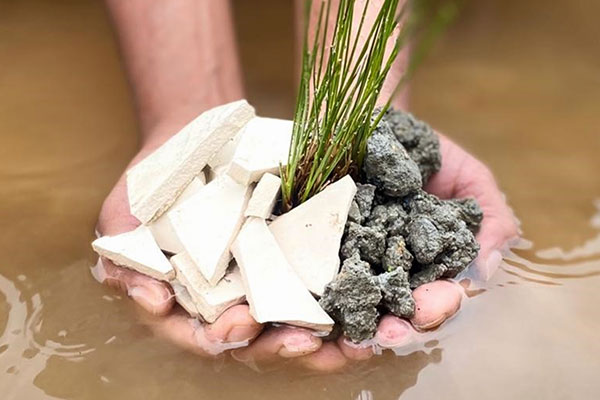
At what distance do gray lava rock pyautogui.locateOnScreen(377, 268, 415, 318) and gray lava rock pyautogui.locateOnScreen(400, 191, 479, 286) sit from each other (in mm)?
38

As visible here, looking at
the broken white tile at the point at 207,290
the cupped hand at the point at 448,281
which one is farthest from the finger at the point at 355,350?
the broken white tile at the point at 207,290

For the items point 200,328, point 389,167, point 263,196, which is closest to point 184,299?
point 200,328

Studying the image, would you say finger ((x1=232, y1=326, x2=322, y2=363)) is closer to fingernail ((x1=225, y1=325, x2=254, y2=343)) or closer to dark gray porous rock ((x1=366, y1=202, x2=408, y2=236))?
fingernail ((x1=225, y1=325, x2=254, y2=343))

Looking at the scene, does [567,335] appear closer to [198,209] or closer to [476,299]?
[476,299]

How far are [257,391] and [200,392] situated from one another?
0.05 meters

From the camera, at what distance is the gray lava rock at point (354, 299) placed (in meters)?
0.75

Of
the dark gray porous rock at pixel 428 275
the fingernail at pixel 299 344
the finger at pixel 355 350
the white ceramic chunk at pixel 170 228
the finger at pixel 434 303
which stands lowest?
the finger at pixel 355 350

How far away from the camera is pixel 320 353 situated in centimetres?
78

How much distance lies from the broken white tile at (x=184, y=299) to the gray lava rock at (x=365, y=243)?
0.16 meters

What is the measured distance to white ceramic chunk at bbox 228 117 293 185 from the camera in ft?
2.64

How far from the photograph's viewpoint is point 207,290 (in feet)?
2.59

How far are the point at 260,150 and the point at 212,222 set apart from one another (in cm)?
9

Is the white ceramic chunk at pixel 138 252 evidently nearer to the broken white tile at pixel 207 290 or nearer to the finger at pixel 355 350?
the broken white tile at pixel 207 290

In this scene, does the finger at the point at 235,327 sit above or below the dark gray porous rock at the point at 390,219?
below
